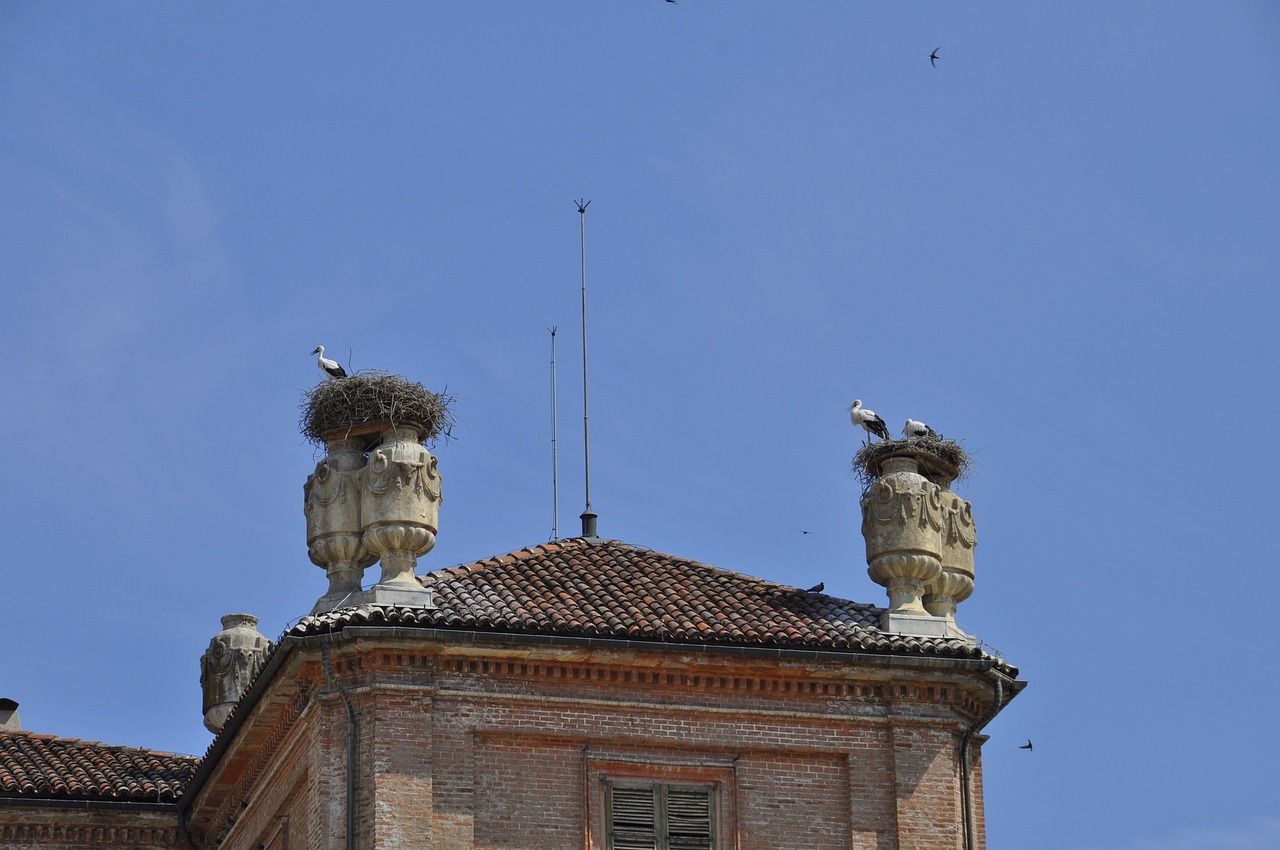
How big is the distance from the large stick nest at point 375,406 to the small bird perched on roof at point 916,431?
185 inches

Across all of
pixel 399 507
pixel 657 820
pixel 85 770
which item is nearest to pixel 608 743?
pixel 657 820

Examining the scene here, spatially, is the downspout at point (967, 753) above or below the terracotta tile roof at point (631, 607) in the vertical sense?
below

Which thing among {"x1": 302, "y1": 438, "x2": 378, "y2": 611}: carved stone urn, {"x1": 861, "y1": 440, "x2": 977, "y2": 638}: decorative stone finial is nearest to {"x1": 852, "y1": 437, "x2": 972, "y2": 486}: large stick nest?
{"x1": 861, "y1": 440, "x2": 977, "y2": 638}: decorative stone finial

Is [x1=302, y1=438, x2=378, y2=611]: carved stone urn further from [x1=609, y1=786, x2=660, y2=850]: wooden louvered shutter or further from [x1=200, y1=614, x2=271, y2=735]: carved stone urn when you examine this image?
[x1=200, y1=614, x2=271, y2=735]: carved stone urn

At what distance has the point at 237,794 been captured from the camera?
32062 mm

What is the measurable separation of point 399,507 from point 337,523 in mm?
678

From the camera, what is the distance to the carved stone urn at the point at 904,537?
30531 millimetres

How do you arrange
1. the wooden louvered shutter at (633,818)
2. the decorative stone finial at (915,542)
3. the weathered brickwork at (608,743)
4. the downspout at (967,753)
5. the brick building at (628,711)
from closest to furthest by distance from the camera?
the weathered brickwork at (608,743) → the brick building at (628,711) → the wooden louvered shutter at (633,818) → the downspout at (967,753) → the decorative stone finial at (915,542)

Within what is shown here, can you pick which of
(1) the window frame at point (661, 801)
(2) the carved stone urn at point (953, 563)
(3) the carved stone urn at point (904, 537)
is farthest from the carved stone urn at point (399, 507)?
(2) the carved stone urn at point (953, 563)

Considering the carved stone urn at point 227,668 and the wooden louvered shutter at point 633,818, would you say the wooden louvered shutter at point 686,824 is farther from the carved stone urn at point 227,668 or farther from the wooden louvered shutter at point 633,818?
the carved stone urn at point 227,668

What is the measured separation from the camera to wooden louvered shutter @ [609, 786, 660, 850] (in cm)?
2894

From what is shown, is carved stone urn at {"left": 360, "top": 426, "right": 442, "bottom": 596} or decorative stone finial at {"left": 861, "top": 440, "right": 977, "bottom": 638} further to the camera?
decorative stone finial at {"left": 861, "top": 440, "right": 977, "bottom": 638}

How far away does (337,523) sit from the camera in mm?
30156

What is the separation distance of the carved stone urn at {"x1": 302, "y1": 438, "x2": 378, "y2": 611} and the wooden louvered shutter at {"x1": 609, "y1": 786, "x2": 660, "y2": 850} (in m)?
3.30
